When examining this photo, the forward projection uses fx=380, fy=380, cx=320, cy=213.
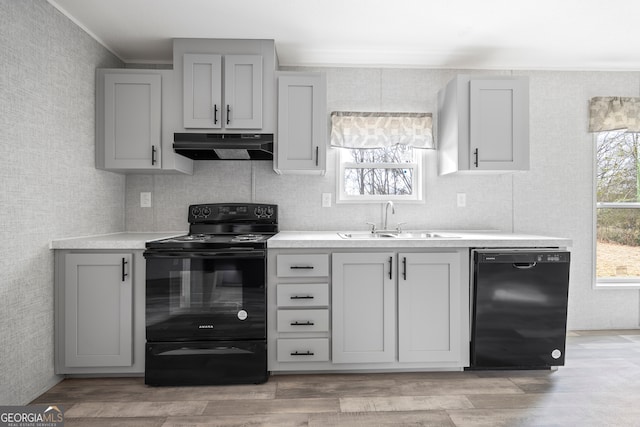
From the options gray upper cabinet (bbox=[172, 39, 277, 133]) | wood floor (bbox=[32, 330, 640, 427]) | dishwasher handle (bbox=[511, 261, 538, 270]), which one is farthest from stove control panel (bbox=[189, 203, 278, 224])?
dishwasher handle (bbox=[511, 261, 538, 270])

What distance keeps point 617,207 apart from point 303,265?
302cm

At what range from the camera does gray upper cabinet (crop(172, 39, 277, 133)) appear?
2783mm

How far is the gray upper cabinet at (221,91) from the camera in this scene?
2.78 m

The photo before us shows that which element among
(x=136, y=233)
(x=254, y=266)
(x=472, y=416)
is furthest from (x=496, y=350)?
(x=136, y=233)

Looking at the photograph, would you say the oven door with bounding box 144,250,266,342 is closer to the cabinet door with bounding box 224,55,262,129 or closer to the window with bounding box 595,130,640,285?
the cabinet door with bounding box 224,55,262,129

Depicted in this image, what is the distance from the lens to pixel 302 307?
2.50 m

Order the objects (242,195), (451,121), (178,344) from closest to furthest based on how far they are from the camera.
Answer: (178,344)
(451,121)
(242,195)

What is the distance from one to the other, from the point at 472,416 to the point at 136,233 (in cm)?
275

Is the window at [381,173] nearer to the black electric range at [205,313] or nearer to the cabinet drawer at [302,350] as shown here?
the black electric range at [205,313]

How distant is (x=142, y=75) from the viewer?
280 centimetres

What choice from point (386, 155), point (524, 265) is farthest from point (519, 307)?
point (386, 155)

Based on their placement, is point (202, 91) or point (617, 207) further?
point (617, 207)

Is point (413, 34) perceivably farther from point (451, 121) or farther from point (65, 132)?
point (65, 132)

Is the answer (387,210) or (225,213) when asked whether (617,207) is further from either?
(225,213)
